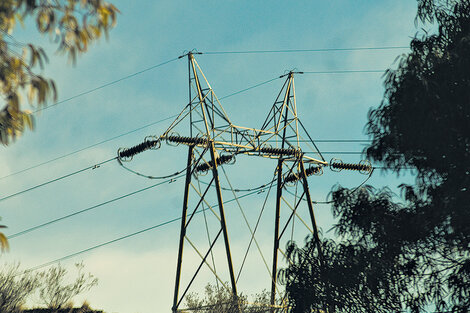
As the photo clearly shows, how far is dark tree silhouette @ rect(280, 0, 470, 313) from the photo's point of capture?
17.6 m

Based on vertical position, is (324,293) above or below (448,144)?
below

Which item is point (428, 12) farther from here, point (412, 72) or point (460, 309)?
point (460, 309)

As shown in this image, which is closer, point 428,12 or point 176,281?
point 428,12

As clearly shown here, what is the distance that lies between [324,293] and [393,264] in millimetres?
2593

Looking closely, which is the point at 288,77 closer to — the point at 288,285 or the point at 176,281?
the point at 176,281

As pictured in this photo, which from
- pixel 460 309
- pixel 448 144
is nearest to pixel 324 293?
pixel 460 309

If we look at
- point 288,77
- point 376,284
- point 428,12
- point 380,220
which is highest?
point 288,77

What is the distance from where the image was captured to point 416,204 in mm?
18891

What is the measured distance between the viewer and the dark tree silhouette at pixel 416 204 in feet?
57.8

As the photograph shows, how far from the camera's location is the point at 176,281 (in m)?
27.6

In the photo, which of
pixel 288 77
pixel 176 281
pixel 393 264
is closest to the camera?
pixel 393 264

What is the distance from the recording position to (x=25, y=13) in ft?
29.3

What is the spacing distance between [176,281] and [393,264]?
10.8m

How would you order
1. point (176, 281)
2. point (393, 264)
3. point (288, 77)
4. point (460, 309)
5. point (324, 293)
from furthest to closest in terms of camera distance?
point (288, 77), point (176, 281), point (324, 293), point (393, 264), point (460, 309)
